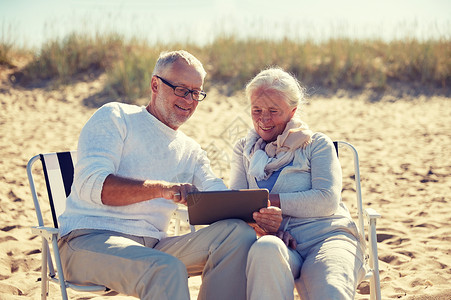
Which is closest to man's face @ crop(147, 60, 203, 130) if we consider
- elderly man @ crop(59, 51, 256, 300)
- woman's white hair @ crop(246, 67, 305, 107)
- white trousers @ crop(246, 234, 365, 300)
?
elderly man @ crop(59, 51, 256, 300)

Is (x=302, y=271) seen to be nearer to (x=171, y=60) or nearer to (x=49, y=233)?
(x=49, y=233)

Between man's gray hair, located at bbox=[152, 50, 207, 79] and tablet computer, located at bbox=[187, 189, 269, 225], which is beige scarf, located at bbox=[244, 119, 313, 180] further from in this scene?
man's gray hair, located at bbox=[152, 50, 207, 79]

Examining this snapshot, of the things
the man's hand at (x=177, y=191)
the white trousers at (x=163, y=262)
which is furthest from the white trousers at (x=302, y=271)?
the man's hand at (x=177, y=191)

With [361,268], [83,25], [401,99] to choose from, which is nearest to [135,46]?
[83,25]

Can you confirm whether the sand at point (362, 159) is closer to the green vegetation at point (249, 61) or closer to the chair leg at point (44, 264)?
the green vegetation at point (249, 61)

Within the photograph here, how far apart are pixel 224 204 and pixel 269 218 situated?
0.28m

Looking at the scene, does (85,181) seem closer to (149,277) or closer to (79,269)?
(79,269)

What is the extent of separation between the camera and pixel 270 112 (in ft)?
10.1

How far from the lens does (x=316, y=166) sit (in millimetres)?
2912

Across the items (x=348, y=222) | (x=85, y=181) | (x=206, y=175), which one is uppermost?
(x=85, y=181)

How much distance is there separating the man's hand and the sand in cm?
103

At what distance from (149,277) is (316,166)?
1.19 meters

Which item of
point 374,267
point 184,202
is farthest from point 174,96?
point 374,267

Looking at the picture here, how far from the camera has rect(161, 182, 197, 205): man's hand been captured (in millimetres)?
2545
